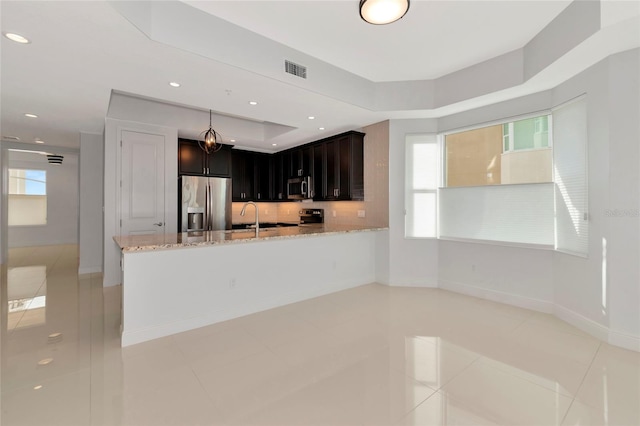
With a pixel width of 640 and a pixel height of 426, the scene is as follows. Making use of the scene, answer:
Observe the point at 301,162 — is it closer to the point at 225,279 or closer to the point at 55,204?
the point at 225,279

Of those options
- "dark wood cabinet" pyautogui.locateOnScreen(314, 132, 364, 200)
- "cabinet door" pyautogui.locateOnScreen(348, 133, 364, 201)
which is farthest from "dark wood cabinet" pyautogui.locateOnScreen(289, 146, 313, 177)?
"cabinet door" pyautogui.locateOnScreen(348, 133, 364, 201)

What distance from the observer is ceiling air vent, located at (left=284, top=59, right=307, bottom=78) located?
322 centimetres

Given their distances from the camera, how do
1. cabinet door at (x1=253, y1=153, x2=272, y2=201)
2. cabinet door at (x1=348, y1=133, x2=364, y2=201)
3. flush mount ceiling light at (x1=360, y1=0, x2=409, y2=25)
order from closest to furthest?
1. flush mount ceiling light at (x1=360, y1=0, x2=409, y2=25)
2. cabinet door at (x1=348, y1=133, x2=364, y2=201)
3. cabinet door at (x1=253, y1=153, x2=272, y2=201)

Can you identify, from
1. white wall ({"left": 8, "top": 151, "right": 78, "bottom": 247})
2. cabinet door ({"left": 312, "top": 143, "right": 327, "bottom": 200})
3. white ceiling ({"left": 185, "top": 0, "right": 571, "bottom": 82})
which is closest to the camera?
white ceiling ({"left": 185, "top": 0, "right": 571, "bottom": 82})

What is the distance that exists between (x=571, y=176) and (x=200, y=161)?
18.8ft

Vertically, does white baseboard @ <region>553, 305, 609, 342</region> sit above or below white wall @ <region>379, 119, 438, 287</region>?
below

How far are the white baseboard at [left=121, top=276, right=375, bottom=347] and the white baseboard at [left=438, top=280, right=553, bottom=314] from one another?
1680 millimetres

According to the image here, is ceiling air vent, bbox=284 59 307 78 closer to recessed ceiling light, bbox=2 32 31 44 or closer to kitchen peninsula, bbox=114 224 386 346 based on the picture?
kitchen peninsula, bbox=114 224 386 346

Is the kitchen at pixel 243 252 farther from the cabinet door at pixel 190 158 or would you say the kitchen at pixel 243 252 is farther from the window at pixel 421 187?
the window at pixel 421 187

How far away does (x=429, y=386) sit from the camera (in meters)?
2.09

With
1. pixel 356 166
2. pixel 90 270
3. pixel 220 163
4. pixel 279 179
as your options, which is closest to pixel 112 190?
pixel 220 163

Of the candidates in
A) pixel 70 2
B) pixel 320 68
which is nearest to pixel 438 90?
pixel 320 68

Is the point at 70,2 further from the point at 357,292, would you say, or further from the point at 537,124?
the point at 537,124

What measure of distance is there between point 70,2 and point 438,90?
3995 millimetres
